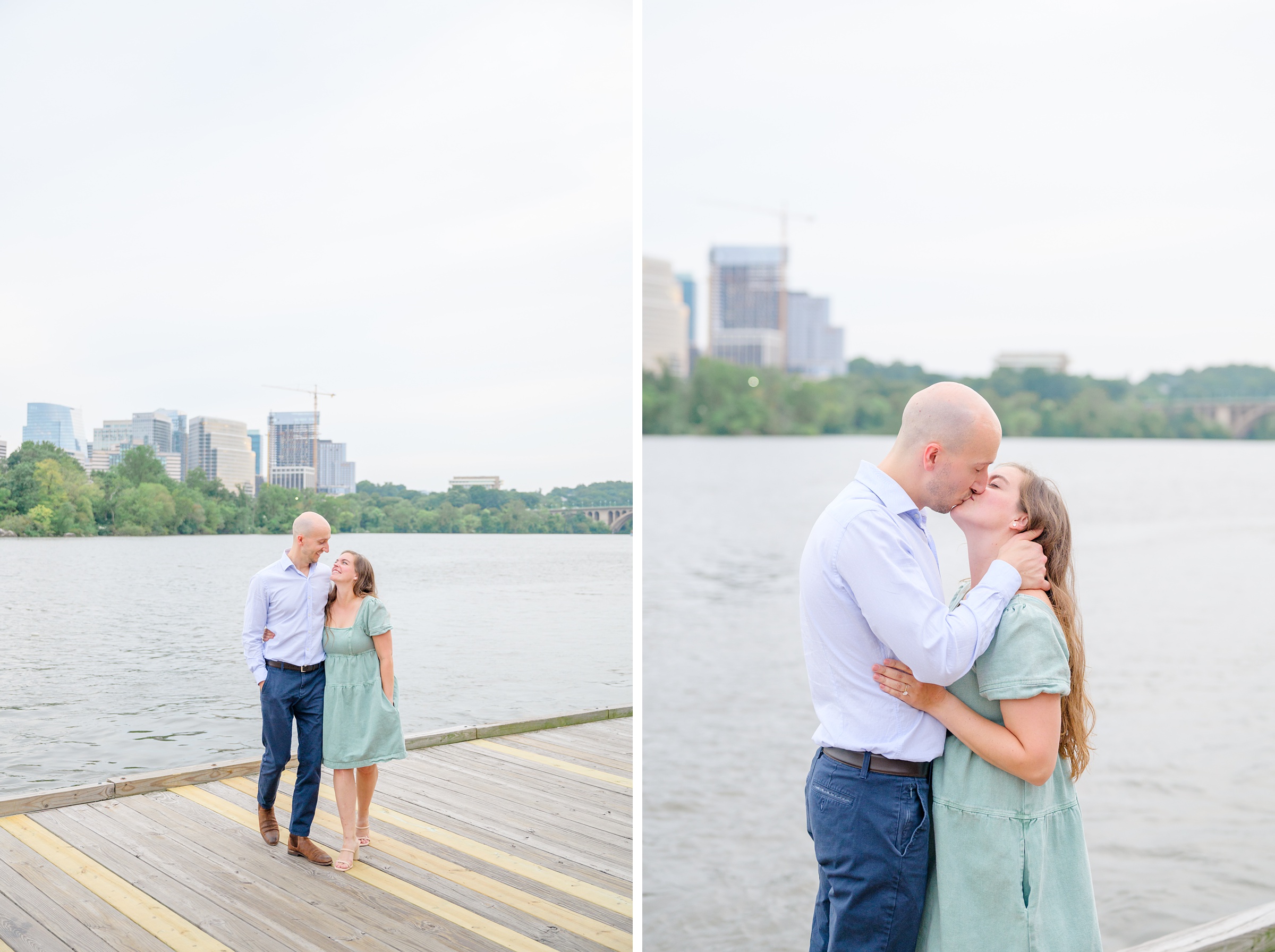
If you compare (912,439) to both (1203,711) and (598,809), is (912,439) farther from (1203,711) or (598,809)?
(1203,711)

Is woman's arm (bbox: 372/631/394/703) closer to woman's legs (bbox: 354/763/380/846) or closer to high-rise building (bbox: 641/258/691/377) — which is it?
woman's legs (bbox: 354/763/380/846)

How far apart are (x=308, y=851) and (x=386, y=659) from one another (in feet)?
2.42

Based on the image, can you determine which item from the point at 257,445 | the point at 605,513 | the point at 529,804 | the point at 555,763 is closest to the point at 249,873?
the point at 529,804

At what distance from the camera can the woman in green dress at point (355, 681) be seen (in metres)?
3.40

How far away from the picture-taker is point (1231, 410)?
37.2 m

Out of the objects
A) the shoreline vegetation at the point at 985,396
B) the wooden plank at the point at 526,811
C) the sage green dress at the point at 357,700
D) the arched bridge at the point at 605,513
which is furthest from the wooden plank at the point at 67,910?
the shoreline vegetation at the point at 985,396

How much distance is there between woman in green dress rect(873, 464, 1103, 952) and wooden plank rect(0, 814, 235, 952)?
2.31 meters

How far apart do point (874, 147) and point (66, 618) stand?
1854 inches

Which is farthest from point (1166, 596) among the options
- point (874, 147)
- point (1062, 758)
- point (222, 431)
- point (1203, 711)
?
point (874, 147)

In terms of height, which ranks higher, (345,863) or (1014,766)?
(1014,766)

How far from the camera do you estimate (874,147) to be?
47312mm

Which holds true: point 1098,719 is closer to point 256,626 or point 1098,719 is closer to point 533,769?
point 533,769

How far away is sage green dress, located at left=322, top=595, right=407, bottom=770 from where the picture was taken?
3402mm

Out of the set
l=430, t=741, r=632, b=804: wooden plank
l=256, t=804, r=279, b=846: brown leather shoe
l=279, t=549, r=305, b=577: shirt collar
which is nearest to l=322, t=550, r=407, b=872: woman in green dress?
l=279, t=549, r=305, b=577: shirt collar
